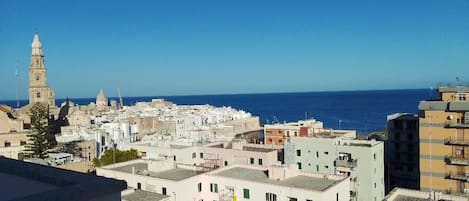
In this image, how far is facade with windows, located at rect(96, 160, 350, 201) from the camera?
21594mm

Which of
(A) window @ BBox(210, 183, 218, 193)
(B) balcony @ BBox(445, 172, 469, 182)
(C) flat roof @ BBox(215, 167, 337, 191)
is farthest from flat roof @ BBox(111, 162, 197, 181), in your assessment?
(B) balcony @ BBox(445, 172, 469, 182)

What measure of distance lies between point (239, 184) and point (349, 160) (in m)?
11.1

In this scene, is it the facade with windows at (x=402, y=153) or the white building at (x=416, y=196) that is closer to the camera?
the white building at (x=416, y=196)

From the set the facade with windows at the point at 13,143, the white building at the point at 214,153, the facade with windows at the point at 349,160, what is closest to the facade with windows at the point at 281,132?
the white building at the point at 214,153

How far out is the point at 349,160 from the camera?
31.1 m

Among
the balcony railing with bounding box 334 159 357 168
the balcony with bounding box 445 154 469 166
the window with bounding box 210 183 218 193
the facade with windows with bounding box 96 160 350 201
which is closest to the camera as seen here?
the facade with windows with bounding box 96 160 350 201

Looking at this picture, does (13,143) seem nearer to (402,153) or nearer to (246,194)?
(246,194)

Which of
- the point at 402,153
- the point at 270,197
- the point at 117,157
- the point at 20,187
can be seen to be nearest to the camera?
the point at 20,187

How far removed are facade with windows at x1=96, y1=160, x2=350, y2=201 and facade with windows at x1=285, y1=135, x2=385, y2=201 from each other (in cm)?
706

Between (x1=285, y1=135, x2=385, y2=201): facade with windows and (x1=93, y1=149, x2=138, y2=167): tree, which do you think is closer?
(x1=285, y1=135, x2=385, y2=201): facade with windows

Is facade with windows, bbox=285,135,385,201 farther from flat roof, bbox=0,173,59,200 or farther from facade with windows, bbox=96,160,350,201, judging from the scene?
flat roof, bbox=0,173,59,200

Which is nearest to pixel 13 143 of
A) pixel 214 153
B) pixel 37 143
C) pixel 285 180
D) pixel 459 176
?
pixel 37 143

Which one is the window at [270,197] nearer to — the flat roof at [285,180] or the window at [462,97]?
the flat roof at [285,180]

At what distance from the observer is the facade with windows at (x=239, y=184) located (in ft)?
70.8
